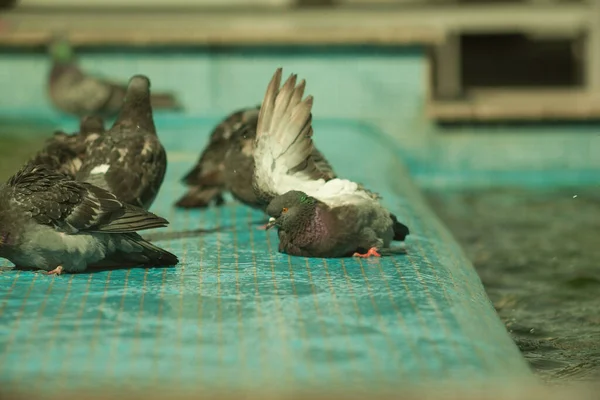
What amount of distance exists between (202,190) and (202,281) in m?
2.43

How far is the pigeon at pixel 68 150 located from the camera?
7.00 meters

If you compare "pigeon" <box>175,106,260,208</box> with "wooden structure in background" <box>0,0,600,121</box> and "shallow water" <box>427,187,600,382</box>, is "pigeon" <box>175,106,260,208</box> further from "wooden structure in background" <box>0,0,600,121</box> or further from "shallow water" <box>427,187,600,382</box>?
"wooden structure in background" <box>0,0,600,121</box>

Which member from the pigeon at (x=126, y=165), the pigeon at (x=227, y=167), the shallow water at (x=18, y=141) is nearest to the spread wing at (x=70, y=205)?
the pigeon at (x=126, y=165)

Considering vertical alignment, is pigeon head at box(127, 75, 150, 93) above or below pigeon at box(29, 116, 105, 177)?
above

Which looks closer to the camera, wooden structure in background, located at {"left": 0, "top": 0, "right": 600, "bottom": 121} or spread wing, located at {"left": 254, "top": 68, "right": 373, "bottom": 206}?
spread wing, located at {"left": 254, "top": 68, "right": 373, "bottom": 206}

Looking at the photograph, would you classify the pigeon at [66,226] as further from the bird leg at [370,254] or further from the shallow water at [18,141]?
the shallow water at [18,141]

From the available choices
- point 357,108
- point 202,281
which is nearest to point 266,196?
point 202,281

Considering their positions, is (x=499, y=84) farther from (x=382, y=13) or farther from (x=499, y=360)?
(x=499, y=360)

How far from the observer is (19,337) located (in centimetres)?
482

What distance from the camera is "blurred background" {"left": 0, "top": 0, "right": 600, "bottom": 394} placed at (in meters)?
12.1

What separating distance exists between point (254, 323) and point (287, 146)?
1562 mm

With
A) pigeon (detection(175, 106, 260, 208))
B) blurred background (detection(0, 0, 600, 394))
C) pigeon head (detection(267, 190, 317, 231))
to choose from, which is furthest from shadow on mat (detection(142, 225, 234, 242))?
blurred background (detection(0, 0, 600, 394))

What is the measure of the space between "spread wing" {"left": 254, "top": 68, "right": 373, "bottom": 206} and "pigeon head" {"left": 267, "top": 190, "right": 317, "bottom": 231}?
0.49ft

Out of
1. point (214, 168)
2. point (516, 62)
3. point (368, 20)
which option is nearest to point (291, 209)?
point (214, 168)
